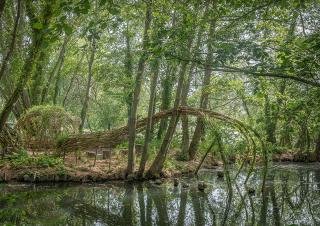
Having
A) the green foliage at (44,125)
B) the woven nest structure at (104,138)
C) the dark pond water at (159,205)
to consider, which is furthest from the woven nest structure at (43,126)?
the dark pond water at (159,205)

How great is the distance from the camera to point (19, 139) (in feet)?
42.0

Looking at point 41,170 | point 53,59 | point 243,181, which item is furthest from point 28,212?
point 53,59

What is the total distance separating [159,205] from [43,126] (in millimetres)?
5557

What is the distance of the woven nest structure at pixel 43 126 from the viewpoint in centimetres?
1248

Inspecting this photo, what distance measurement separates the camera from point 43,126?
40.9 ft

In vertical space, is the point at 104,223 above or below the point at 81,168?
below

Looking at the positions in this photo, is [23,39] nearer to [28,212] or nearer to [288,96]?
[28,212]

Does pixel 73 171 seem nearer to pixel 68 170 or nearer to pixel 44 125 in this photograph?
pixel 68 170

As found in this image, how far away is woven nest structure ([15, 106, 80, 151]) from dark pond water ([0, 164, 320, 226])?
2600 mm

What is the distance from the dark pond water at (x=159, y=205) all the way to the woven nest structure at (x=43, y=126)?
2.60 meters

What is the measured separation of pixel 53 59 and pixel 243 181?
15160 mm

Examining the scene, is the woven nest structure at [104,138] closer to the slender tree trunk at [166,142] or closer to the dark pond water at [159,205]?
the slender tree trunk at [166,142]

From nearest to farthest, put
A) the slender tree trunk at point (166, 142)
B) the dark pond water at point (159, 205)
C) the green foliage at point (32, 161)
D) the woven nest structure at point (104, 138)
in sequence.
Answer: the dark pond water at point (159, 205) → the green foliage at point (32, 161) → the slender tree trunk at point (166, 142) → the woven nest structure at point (104, 138)

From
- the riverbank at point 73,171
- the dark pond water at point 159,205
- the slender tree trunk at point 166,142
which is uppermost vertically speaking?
the slender tree trunk at point 166,142
